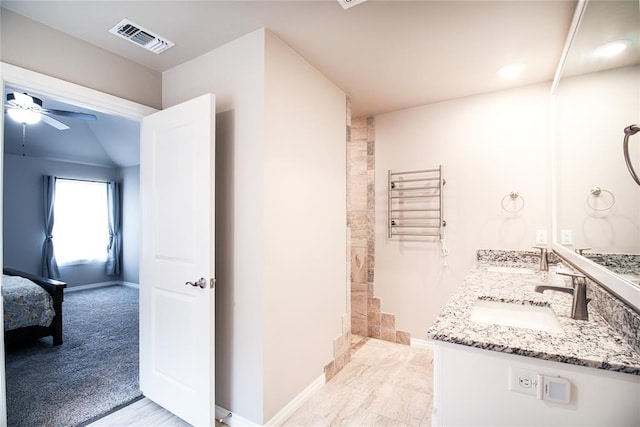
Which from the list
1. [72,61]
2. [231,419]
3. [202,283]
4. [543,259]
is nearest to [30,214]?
[72,61]

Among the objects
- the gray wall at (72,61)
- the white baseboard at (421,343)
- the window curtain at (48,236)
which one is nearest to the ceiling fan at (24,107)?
the gray wall at (72,61)

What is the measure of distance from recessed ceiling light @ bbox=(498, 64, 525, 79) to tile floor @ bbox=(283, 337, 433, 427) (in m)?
2.53

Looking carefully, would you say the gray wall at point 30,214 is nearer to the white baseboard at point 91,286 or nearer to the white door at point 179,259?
the white baseboard at point 91,286

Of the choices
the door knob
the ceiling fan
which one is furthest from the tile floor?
the ceiling fan

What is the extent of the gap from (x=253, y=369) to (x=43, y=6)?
2.33 m

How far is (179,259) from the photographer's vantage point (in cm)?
198

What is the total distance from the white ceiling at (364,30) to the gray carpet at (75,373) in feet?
8.07

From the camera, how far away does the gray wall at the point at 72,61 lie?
1.66 meters

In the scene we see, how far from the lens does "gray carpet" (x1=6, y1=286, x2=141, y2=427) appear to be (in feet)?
6.74

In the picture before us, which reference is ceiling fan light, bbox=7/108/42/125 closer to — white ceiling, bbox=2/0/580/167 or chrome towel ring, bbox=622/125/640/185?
white ceiling, bbox=2/0/580/167

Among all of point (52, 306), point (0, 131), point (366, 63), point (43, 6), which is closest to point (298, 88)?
point (366, 63)

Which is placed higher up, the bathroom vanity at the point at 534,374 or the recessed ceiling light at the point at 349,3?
the recessed ceiling light at the point at 349,3

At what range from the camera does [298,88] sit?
216cm

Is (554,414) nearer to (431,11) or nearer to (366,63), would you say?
(431,11)
